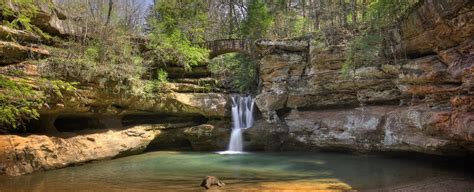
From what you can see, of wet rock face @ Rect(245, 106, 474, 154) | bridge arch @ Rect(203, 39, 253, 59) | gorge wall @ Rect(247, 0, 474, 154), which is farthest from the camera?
bridge arch @ Rect(203, 39, 253, 59)

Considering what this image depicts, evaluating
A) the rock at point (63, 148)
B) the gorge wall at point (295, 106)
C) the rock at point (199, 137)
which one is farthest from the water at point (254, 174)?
the rock at point (199, 137)

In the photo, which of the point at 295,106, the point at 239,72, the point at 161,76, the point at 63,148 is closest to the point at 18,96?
the point at 63,148

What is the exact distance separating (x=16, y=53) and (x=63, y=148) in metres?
3.63

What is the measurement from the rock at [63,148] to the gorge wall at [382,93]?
5.61m

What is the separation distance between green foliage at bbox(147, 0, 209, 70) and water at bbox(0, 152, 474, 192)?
231 inches

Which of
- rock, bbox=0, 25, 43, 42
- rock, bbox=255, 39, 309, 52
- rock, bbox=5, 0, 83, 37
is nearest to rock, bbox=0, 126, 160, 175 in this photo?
rock, bbox=0, 25, 43, 42

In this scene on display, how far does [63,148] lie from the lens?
12133 mm

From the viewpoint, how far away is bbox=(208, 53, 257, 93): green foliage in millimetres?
19453

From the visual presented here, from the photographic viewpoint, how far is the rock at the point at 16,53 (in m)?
11.1

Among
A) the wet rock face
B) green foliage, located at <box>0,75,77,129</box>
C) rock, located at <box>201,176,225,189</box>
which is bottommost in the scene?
rock, located at <box>201,176,225,189</box>

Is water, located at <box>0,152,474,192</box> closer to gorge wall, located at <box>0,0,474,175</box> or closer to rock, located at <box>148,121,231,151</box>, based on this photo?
gorge wall, located at <box>0,0,474,175</box>

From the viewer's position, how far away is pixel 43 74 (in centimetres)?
1173

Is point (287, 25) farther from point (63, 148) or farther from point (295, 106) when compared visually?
point (63, 148)

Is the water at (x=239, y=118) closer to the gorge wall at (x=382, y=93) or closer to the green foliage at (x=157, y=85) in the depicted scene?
the gorge wall at (x=382, y=93)
